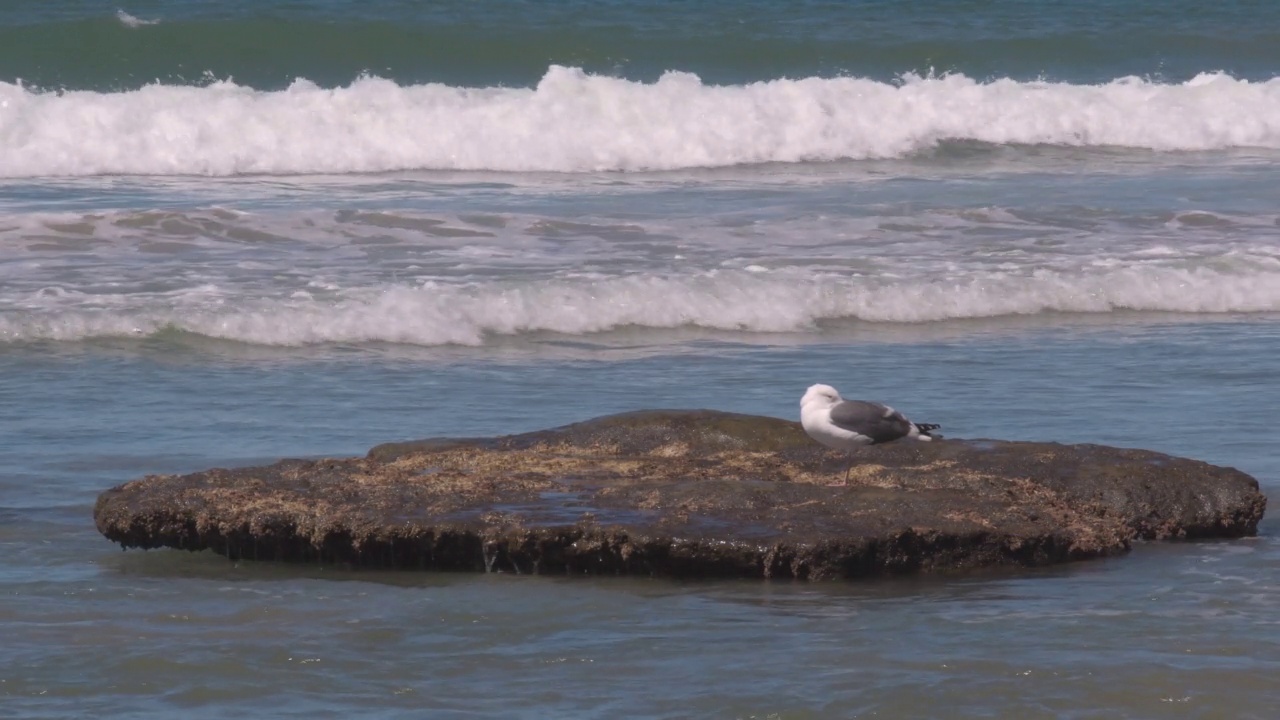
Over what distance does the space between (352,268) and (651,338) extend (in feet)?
7.12

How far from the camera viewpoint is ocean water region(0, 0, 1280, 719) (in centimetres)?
438

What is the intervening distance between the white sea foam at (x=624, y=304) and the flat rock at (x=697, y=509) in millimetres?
3286

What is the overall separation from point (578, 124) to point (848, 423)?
39.4 feet

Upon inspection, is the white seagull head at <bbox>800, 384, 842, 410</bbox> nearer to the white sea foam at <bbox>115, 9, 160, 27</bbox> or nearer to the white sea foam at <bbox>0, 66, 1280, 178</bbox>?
the white sea foam at <bbox>0, 66, 1280, 178</bbox>

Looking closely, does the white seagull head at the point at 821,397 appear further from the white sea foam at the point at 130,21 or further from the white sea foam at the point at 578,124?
the white sea foam at the point at 130,21

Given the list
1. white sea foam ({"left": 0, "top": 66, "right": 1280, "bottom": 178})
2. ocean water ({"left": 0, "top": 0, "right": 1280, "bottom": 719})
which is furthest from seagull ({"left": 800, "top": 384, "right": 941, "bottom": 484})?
white sea foam ({"left": 0, "top": 66, "right": 1280, "bottom": 178})

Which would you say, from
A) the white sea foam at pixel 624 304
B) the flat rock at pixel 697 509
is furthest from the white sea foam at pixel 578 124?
the flat rock at pixel 697 509

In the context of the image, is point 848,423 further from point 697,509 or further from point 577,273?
point 577,273

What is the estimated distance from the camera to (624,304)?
31.5 ft

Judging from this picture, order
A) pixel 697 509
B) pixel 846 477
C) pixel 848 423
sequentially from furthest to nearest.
A: pixel 848 423, pixel 846 477, pixel 697 509

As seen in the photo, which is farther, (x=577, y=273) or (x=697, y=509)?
(x=577, y=273)

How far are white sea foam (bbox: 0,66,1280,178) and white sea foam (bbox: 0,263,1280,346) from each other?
680 centimetres

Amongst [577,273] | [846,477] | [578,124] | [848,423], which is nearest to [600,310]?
[577,273]

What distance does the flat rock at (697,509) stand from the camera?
5.08m
